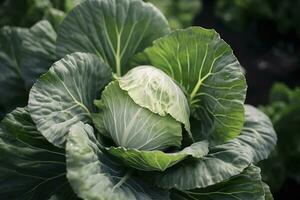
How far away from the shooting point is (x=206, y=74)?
1.90 metres

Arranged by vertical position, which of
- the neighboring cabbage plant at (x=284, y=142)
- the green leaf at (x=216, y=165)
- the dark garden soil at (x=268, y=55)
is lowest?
the dark garden soil at (x=268, y=55)

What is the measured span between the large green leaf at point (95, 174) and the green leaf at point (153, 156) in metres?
0.05

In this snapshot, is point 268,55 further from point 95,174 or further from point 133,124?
point 95,174

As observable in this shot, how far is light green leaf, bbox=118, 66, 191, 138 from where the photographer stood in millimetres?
1710

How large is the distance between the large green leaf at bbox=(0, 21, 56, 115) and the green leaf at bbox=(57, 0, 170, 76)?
0.13 metres

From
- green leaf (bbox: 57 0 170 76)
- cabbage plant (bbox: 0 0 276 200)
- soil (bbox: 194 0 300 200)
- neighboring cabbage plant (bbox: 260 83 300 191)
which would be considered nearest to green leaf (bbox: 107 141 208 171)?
cabbage plant (bbox: 0 0 276 200)

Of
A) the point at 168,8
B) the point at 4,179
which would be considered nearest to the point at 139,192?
the point at 4,179

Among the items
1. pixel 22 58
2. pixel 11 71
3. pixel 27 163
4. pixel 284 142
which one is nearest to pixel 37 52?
pixel 22 58

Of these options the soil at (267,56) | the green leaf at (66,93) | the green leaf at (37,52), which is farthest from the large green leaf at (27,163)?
the soil at (267,56)

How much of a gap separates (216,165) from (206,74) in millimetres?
353

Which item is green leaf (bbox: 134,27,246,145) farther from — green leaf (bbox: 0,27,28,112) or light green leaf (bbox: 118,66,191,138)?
green leaf (bbox: 0,27,28,112)

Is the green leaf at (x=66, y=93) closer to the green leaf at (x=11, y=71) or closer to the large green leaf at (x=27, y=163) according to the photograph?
the large green leaf at (x=27, y=163)

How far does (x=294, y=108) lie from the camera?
3.15 m

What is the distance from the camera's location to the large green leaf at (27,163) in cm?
179
